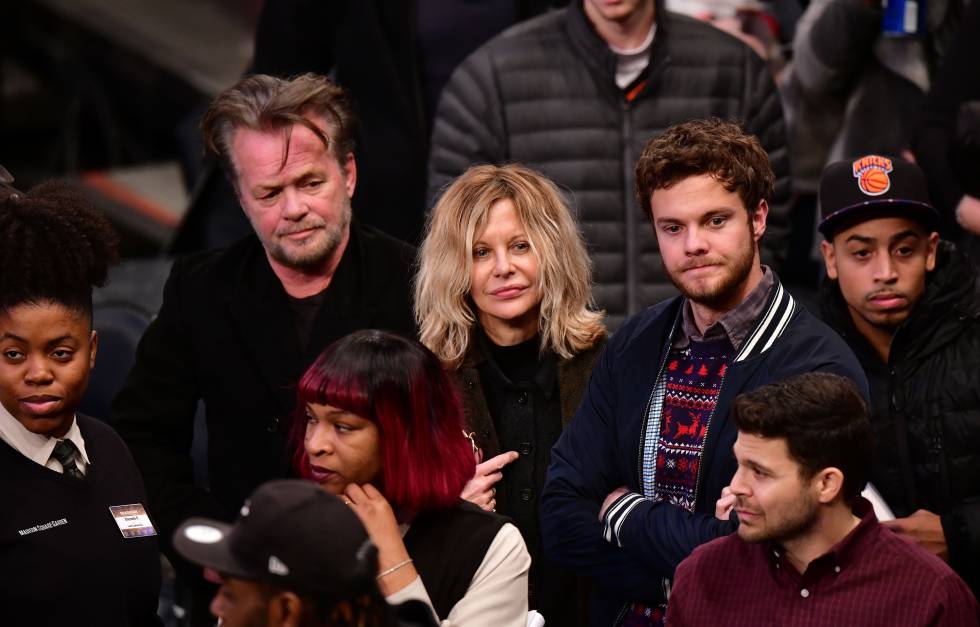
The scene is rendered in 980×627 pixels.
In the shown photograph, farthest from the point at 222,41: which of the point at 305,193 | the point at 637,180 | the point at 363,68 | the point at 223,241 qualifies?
the point at 637,180

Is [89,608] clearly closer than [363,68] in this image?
Yes

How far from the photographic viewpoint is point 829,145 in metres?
5.45

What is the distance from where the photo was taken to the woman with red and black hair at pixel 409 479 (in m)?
3.10

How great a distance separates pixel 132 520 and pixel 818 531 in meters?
1.41

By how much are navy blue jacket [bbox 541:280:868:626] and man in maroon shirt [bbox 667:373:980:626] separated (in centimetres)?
18

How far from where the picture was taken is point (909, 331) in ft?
12.8

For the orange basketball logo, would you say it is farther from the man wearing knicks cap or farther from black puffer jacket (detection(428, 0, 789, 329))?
black puffer jacket (detection(428, 0, 789, 329))

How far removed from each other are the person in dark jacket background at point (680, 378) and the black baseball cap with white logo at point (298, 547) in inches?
38.8

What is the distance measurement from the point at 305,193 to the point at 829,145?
2223 millimetres

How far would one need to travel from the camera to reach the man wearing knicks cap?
379cm

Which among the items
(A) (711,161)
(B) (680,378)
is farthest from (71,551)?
(A) (711,161)

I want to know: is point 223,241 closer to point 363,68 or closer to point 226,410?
point 363,68

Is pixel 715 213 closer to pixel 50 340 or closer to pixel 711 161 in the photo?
pixel 711 161

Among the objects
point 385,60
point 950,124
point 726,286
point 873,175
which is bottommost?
point 726,286
